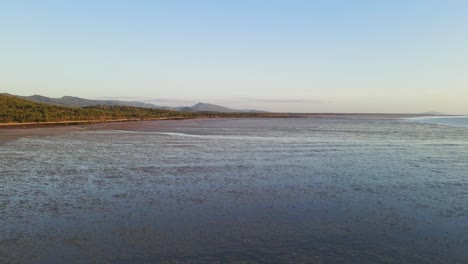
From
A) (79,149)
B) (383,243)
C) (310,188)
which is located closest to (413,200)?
(310,188)

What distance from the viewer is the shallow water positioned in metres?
6.51

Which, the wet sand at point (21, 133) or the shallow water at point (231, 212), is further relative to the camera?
the wet sand at point (21, 133)

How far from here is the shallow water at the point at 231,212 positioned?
6.51 m

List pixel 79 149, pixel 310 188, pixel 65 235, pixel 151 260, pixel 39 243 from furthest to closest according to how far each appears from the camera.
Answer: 1. pixel 79 149
2. pixel 310 188
3. pixel 65 235
4. pixel 39 243
5. pixel 151 260

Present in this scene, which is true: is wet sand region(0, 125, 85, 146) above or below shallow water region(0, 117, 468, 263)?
below

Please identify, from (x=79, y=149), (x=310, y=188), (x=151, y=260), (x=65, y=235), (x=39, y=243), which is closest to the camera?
(x=151, y=260)

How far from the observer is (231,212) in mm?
8945

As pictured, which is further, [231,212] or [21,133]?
[21,133]

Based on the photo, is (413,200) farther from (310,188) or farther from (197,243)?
(197,243)

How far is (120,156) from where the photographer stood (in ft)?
61.9

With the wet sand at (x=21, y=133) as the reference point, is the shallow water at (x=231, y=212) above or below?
above

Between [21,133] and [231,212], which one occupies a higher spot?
[231,212]

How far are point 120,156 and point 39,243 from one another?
12.3m

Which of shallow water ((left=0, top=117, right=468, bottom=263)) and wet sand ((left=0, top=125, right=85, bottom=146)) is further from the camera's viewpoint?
wet sand ((left=0, top=125, right=85, bottom=146))
